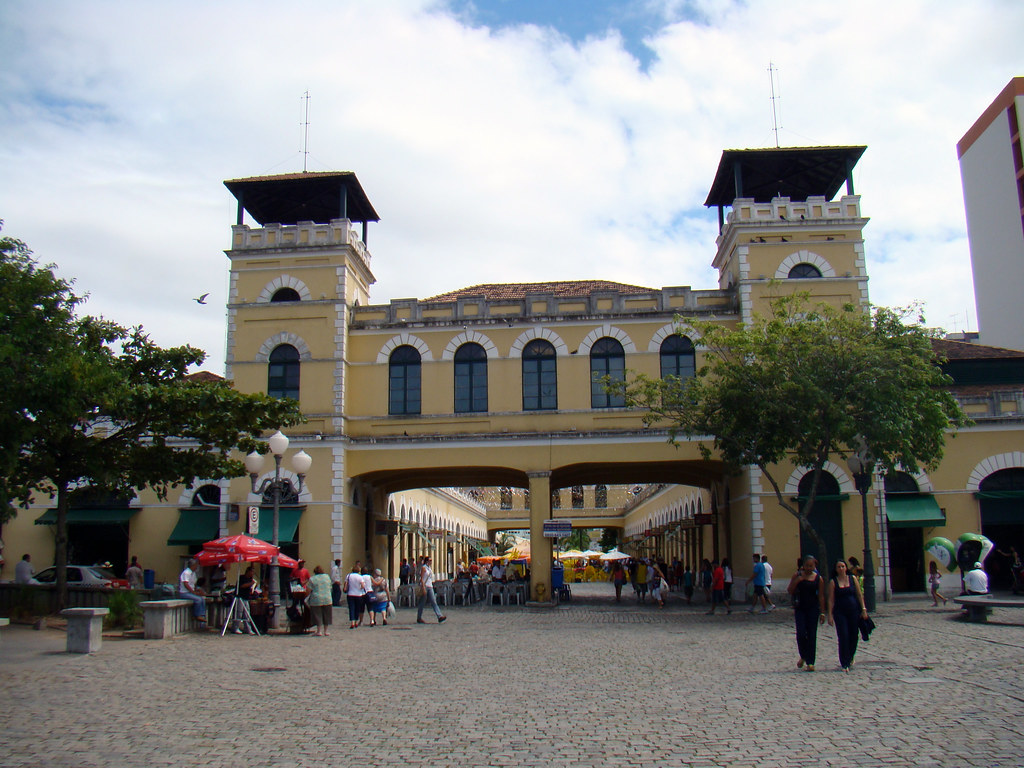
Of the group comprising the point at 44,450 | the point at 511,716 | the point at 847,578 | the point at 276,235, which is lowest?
the point at 511,716

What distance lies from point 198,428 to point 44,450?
304cm

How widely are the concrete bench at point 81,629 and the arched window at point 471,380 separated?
Answer: 14.9 m

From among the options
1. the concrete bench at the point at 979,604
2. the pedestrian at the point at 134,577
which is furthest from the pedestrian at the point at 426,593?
the concrete bench at the point at 979,604

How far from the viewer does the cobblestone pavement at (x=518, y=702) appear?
7492mm

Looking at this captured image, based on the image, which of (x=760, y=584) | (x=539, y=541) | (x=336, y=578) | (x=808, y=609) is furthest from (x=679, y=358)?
(x=808, y=609)

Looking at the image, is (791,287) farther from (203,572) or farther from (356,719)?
(356,719)

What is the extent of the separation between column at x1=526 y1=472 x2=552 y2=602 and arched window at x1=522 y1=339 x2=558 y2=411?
2219 millimetres

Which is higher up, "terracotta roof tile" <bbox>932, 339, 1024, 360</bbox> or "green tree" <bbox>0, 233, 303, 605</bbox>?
"terracotta roof tile" <bbox>932, 339, 1024, 360</bbox>

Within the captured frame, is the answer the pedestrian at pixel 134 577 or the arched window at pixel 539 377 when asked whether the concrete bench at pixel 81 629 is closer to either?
the pedestrian at pixel 134 577

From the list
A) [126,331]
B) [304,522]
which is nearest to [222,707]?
[126,331]

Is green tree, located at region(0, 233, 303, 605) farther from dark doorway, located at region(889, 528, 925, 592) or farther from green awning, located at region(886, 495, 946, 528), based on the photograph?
dark doorway, located at region(889, 528, 925, 592)

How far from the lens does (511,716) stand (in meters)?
9.12

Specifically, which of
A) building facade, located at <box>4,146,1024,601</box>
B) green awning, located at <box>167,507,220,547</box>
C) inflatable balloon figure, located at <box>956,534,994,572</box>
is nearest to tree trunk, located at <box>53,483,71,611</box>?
building facade, located at <box>4,146,1024,601</box>

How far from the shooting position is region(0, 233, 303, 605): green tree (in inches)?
585
